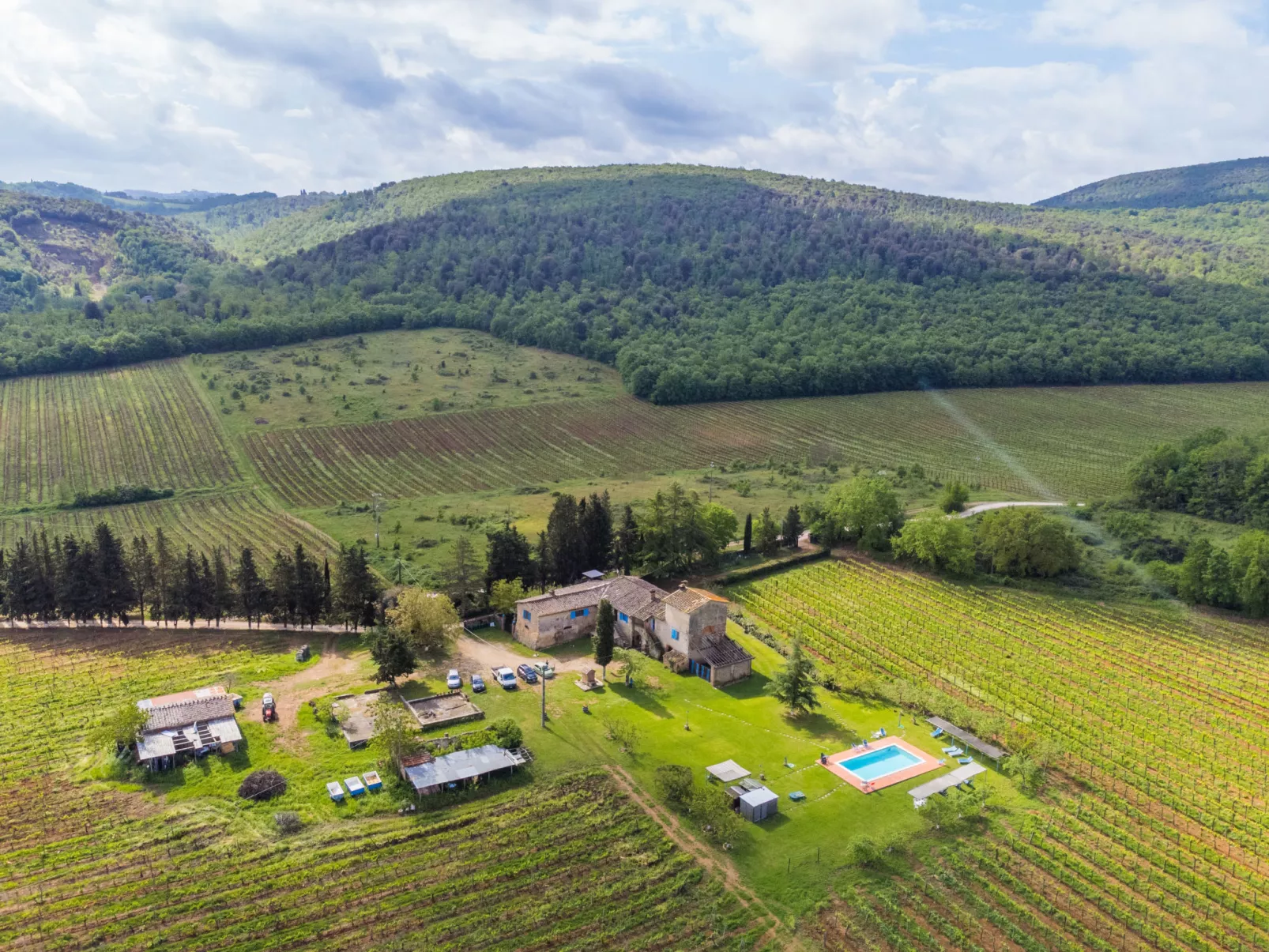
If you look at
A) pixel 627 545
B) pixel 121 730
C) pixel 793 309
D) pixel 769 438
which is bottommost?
pixel 121 730

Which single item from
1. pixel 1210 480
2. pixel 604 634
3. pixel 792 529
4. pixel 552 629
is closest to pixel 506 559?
pixel 552 629

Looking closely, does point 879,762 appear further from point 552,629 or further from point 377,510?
point 377,510

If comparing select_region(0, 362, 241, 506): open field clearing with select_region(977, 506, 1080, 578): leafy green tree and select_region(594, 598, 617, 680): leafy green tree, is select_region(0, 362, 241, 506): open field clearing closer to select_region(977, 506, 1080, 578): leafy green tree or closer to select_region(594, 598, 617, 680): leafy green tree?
select_region(594, 598, 617, 680): leafy green tree

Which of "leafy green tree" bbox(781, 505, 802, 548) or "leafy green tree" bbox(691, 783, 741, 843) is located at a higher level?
"leafy green tree" bbox(781, 505, 802, 548)

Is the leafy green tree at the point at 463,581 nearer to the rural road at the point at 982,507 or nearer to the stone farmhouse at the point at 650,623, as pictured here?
the stone farmhouse at the point at 650,623

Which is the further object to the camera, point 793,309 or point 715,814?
point 793,309

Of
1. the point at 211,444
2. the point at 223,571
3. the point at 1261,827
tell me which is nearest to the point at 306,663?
the point at 223,571

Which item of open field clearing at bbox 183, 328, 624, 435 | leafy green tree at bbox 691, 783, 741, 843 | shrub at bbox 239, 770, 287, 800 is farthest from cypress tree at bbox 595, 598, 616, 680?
open field clearing at bbox 183, 328, 624, 435
